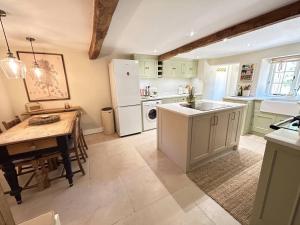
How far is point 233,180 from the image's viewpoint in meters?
1.90

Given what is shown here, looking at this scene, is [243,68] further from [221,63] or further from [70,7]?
[70,7]

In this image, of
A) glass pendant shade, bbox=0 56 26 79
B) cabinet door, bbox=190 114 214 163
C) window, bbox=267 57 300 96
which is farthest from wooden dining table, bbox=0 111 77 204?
window, bbox=267 57 300 96

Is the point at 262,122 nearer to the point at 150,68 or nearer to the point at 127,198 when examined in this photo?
the point at 150,68

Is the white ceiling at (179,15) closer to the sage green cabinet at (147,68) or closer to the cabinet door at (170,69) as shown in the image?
the sage green cabinet at (147,68)

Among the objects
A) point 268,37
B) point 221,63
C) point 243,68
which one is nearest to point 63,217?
point 268,37

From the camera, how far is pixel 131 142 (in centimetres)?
324

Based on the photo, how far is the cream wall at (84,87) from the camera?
3020 mm

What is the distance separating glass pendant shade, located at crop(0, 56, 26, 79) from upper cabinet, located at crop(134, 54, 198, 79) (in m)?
2.69

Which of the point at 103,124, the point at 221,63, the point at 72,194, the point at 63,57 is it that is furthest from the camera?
the point at 221,63

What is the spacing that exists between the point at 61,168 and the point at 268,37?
15.2 ft

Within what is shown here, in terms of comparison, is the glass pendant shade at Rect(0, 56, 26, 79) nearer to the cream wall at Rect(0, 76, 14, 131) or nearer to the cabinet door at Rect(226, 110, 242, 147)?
the cream wall at Rect(0, 76, 14, 131)

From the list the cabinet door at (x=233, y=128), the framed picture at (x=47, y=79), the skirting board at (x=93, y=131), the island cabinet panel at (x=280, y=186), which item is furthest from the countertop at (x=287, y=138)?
the framed picture at (x=47, y=79)

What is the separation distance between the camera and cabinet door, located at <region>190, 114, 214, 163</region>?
6.46 ft

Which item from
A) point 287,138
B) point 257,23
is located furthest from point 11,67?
point 257,23
